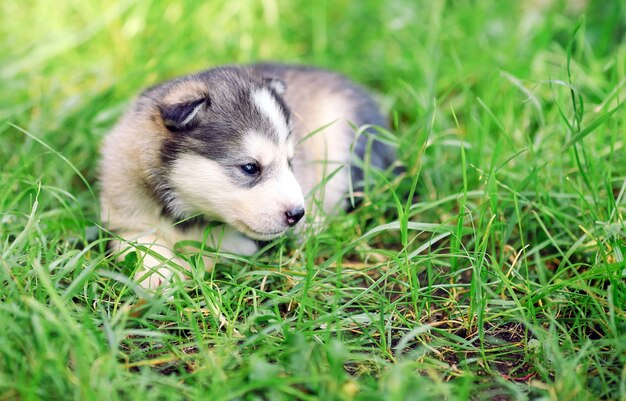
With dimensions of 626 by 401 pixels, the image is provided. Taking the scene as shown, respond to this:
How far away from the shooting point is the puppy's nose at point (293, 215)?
3453mm

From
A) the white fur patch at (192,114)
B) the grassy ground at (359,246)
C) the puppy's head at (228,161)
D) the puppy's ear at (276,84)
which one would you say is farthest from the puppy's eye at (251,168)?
the puppy's ear at (276,84)

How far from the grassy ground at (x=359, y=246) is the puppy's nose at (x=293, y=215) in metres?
0.17

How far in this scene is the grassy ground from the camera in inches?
107

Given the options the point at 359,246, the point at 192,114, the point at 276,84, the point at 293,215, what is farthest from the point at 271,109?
the point at 359,246

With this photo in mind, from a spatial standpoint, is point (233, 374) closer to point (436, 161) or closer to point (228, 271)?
point (228, 271)

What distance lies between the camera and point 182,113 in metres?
3.40

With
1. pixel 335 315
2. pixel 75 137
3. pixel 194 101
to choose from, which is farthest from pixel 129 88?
pixel 335 315

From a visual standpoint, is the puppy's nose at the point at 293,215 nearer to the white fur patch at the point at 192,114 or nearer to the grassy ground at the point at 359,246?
the grassy ground at the point at 359,246

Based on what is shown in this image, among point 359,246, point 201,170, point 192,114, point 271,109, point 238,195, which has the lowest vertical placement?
point 359,246

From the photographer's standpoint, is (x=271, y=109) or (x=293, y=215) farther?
(x=271, y=109)

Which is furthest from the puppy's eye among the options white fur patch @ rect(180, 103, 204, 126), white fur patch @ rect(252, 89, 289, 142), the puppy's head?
white fur patch @ rect(180, 103, 204, 126)

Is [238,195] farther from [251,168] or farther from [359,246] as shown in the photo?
[359,246]

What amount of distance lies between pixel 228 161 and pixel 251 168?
126mm

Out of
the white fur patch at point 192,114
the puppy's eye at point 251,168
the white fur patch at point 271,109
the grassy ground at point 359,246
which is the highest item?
the white fur patch at point 192,114
